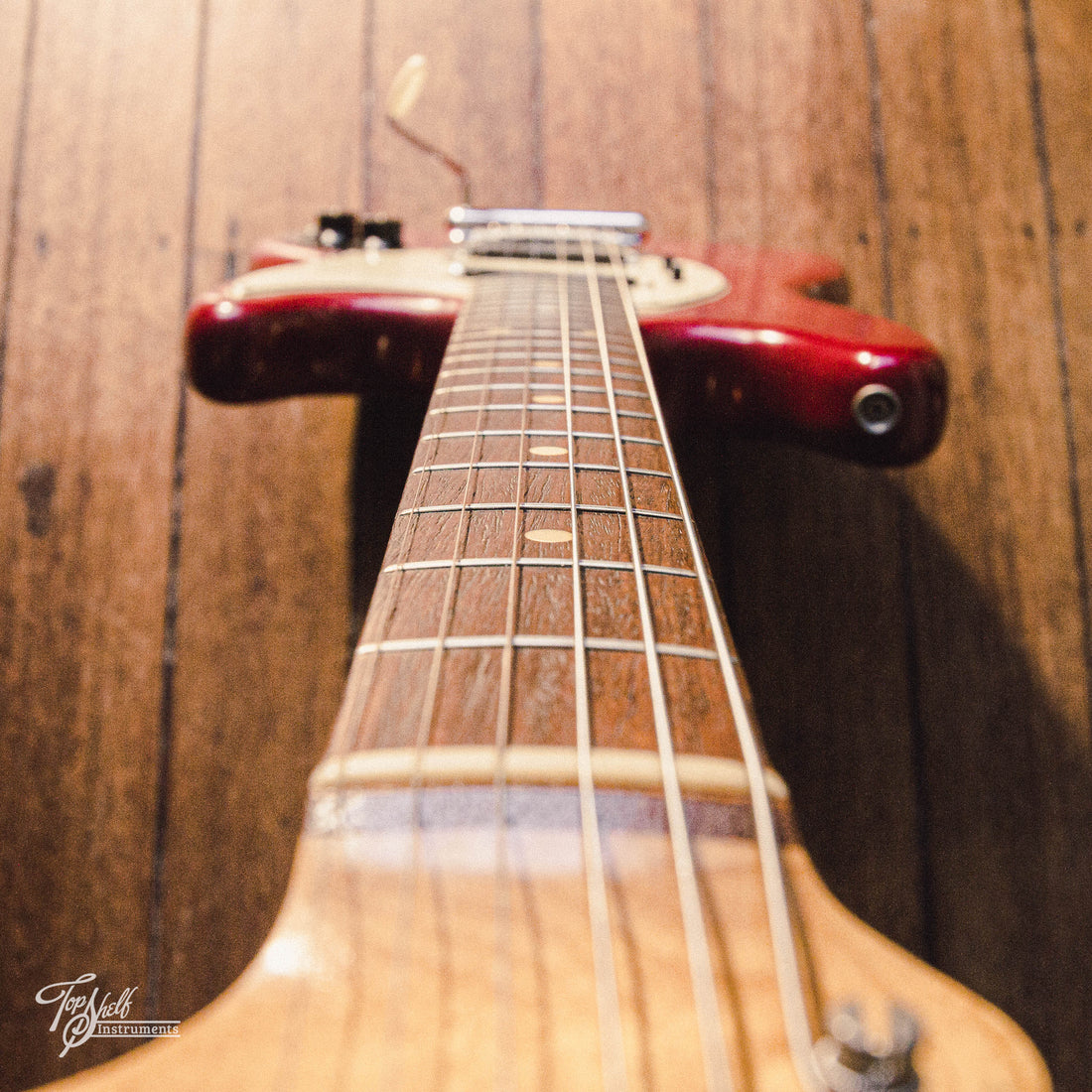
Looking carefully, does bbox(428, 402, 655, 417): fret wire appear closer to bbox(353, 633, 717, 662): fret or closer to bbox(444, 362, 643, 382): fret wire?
bbox(444, 362, 643, 382): fret wire

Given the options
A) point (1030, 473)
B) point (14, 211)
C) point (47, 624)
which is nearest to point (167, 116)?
point (14, 211)

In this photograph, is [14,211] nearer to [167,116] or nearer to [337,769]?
[167,116]

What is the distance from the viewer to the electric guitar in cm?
16

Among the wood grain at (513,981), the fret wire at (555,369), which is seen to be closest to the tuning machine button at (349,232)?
the fret wire at (555,369)

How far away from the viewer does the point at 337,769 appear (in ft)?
0.73

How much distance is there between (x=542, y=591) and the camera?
0.29m

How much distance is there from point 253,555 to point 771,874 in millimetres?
703

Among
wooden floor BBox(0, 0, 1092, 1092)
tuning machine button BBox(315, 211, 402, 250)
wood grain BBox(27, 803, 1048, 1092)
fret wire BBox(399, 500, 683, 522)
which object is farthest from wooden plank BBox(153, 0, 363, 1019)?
wood grain BBox(27, 803, 1048, 1092)

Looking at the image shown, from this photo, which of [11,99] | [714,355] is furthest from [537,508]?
[11,99]

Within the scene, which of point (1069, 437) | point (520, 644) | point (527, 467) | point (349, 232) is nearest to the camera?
point (520, 644)

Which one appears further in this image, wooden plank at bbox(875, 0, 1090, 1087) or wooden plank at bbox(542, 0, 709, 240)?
wooden plank at bbox(542, 0, 709, 240)

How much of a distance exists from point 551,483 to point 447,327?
32 cm

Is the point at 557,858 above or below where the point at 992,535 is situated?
below

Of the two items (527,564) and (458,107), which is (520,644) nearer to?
(527,564)
